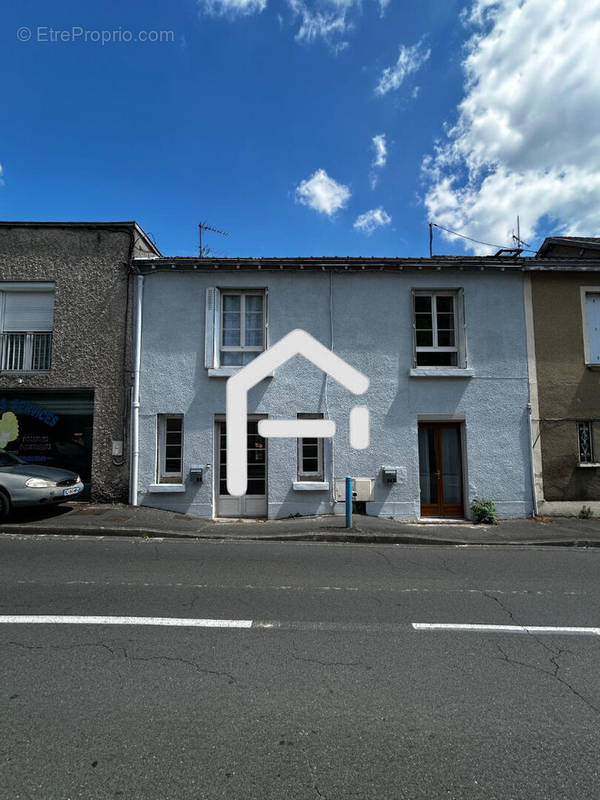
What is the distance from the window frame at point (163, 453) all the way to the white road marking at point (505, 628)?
7382mm

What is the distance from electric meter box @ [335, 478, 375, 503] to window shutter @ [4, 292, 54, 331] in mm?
7727

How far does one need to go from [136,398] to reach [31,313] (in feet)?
11.3

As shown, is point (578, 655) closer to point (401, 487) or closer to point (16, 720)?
point (16, 720)

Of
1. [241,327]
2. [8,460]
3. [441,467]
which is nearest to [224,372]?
[241,327]

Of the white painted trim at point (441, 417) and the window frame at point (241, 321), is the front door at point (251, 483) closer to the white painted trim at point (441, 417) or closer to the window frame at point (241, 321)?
the window frame at point (241, 321)

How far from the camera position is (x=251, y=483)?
10828 mm

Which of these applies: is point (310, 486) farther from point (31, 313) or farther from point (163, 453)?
point (31, 313)

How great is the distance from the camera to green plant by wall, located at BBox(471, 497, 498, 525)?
10242 mm

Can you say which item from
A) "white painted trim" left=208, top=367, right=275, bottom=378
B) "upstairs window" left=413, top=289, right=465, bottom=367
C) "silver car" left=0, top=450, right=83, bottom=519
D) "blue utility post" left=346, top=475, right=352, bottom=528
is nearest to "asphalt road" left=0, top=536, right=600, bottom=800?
"blue utility post" left=346, top=475, right=352, bottom=528

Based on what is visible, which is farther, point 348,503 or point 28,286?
point 28,286

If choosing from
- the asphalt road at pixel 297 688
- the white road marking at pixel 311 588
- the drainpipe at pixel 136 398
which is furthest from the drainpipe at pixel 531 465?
the drainpipe at pixel 136 398

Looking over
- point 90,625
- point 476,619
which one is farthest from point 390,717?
A: point 90,625

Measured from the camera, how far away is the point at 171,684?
3.27 metres

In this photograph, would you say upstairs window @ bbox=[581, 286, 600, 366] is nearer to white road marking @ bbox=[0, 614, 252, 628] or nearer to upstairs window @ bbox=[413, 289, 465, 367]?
upstairs window @ bbox=[413, 289, 465, 367]
